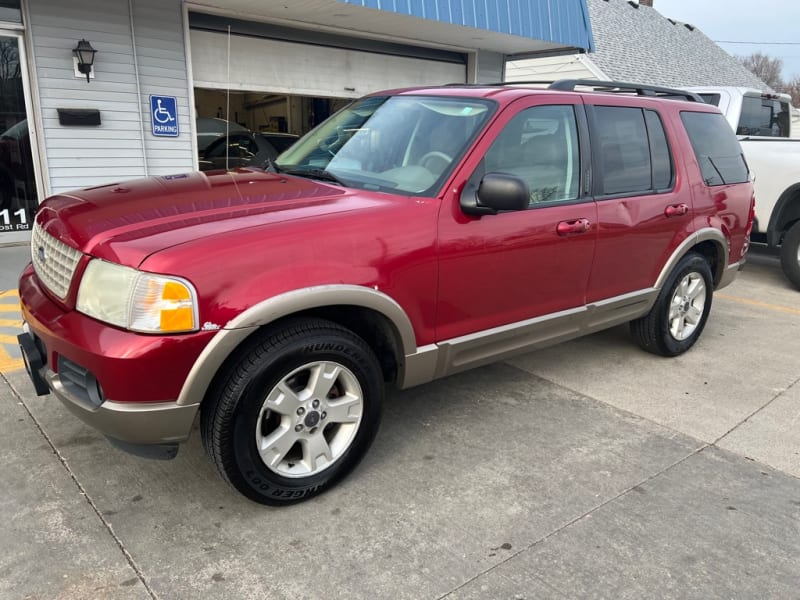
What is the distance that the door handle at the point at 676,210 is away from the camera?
13.9ft

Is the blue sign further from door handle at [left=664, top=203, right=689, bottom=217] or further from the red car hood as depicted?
door handle at [left=664, top=203, right=689, bottom=217]

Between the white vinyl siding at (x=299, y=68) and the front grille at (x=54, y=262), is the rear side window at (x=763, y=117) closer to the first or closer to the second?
the white vinyl siding at (x=299, y=68)

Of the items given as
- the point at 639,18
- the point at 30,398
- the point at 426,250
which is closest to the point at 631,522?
the point at 426,250

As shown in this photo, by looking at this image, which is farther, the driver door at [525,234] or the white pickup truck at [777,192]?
Answer: the white pickup truck at [777,192]

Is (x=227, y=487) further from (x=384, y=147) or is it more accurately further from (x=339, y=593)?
(x=384, y=147)

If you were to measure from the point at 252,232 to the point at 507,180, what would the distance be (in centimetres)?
119

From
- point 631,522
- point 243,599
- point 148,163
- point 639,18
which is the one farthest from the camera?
point 639,18

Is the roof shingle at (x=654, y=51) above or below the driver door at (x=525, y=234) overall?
above

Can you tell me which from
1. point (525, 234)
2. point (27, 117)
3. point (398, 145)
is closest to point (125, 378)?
point (398, 145)

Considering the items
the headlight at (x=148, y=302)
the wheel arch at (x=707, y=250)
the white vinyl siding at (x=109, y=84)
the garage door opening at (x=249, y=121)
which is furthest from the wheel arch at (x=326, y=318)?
the white vinyl siding at (x=109, y=84)

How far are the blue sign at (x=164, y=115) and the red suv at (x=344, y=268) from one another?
520 cm

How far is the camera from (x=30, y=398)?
12.4 feet

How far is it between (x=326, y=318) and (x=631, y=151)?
239 centimetres

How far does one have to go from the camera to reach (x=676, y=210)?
4.29m
